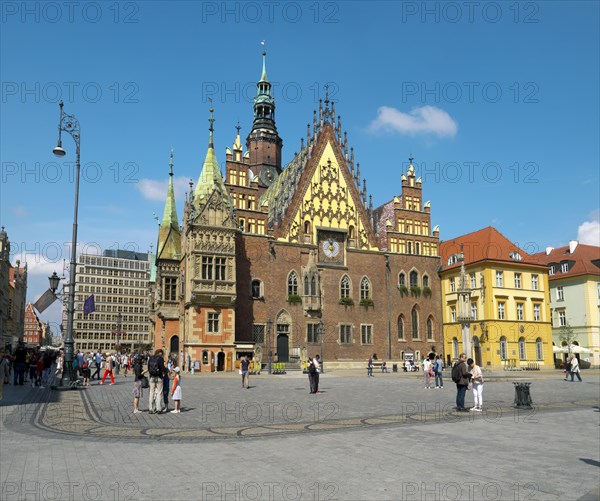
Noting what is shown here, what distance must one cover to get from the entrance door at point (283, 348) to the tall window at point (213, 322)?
680cm

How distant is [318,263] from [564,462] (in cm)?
4459

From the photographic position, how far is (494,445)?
11320 millimetres

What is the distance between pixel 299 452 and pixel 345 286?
45.1 meters

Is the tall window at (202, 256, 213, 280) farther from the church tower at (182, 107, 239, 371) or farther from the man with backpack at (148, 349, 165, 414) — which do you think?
the man with backpack at (148, 349, 165, 414)

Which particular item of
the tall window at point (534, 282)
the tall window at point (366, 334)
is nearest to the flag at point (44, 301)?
the tall window at point (366, 334)

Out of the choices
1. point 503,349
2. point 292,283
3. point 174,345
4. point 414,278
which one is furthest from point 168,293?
point 503,349

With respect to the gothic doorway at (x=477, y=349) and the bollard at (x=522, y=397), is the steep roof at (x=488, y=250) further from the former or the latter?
the bollard at (x=522, y=397)

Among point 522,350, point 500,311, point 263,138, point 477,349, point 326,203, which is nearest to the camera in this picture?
point 500,311

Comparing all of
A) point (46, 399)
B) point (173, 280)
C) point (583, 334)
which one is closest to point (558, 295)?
point (583, 334)

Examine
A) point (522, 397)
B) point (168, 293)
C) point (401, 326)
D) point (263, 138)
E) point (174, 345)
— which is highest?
point (263, 138)

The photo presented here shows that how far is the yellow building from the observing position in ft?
175

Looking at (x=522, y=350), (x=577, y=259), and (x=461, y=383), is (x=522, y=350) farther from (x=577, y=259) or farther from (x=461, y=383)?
(x=461, y=383)

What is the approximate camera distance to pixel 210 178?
168 ft

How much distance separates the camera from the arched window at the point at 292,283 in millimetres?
52812
